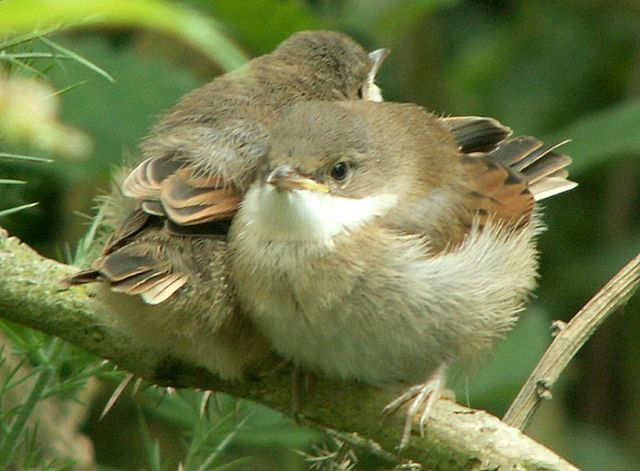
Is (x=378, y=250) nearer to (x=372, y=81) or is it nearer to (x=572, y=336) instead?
(x=572, y=336)

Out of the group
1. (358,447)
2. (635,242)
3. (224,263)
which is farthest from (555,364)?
(635,242)

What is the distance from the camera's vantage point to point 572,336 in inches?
80.0

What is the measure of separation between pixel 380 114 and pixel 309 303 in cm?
69

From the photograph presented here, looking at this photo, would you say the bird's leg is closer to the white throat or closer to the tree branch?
the tree branch

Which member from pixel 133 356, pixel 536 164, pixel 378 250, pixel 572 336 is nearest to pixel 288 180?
pixel 378 250

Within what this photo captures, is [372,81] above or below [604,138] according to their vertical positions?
below

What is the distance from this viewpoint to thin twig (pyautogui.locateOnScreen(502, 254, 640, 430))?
2010 mm

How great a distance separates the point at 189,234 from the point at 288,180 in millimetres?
243

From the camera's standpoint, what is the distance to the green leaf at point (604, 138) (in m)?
3.73

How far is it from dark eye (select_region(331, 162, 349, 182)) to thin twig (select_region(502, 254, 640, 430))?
73cm

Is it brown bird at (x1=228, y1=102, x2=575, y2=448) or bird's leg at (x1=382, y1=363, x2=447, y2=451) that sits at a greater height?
brown bird at (x1=228, y1=102, x2=575, y2=448)

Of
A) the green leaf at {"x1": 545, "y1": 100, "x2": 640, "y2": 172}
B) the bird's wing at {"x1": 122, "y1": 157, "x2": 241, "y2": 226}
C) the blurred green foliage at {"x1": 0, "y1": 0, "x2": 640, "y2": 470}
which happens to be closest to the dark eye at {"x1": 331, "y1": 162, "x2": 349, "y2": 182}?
the bird's wing at {"x1": 122, "y1": 157, "x2": 241, "y2": 226}

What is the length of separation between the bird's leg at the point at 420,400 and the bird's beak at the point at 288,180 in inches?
20.0

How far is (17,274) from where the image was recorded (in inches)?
88.9
